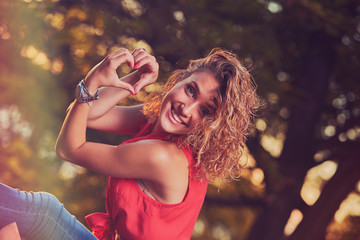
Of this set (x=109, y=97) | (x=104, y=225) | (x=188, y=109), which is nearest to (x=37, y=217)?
(x=104, y=225)

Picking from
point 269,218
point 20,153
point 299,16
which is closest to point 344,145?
point 269,218

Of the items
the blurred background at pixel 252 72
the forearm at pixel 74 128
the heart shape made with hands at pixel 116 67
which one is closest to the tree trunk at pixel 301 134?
the blurred background at pixel 252 72

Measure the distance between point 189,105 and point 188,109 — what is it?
2cm

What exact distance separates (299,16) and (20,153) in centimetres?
398

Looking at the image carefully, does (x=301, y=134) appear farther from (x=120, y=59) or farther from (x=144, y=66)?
(x=120, y=59)

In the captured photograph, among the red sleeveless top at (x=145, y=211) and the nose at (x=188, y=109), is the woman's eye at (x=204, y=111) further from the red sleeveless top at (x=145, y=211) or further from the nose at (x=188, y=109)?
the red sleeveless top at (x=145, y=211)

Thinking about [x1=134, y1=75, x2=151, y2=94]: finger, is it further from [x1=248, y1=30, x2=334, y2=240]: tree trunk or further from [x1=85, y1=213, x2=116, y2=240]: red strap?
[x1=248, y1=30, x2=334, y2=240]: tree trunk

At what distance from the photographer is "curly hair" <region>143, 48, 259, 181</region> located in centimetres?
228

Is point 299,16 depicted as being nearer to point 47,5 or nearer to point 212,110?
point 47,5

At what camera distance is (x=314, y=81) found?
254 inches

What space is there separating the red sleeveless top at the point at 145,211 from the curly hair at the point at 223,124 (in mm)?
82

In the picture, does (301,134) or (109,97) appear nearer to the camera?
(109,97)

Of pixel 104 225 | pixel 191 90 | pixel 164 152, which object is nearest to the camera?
pixel 164 152

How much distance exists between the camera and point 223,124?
2.32 meters
